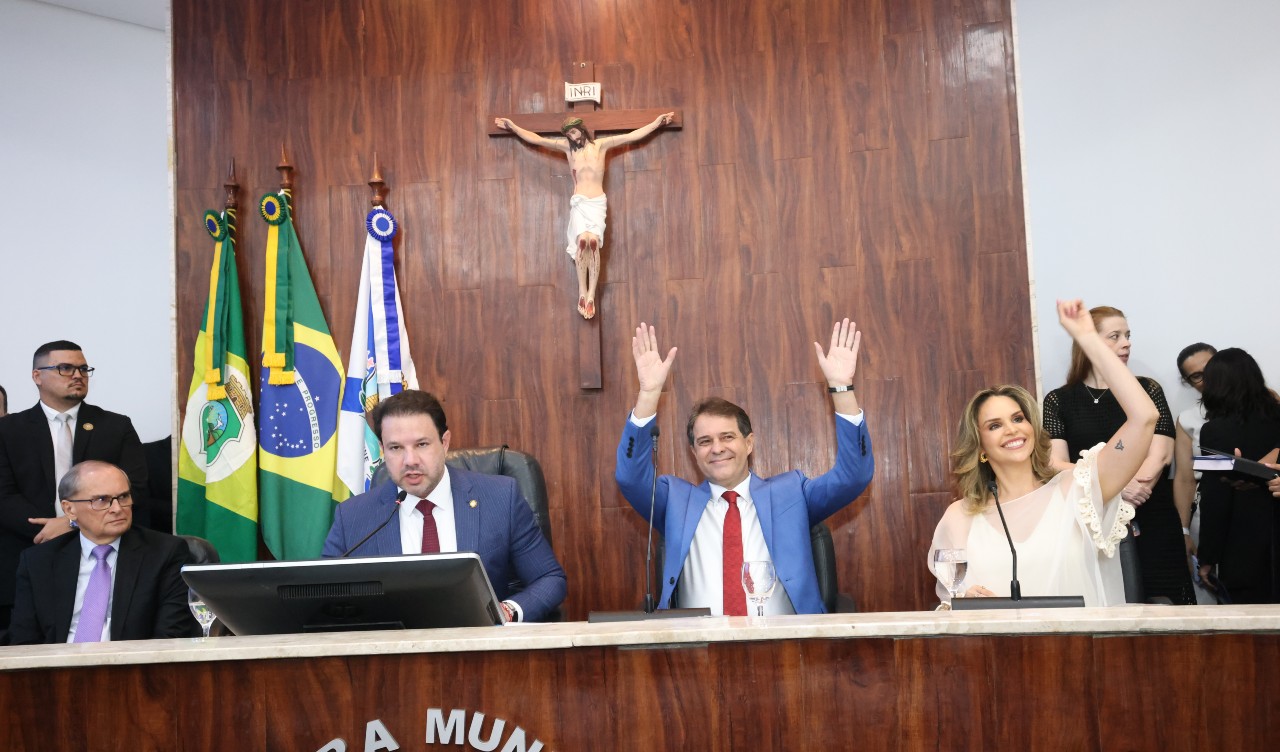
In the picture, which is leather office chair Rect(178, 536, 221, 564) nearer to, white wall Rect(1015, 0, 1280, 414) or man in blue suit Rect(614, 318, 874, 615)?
man in blue suit Rect(614, 318, 874, 615)

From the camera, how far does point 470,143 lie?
4562 mm

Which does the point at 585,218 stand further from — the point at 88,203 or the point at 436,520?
the point at 88,203

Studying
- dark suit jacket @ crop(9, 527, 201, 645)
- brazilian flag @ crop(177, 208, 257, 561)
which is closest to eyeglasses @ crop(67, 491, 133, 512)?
dark suit jacket @ crop(9, 527, 201, 645)

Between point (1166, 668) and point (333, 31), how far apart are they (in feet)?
13.4

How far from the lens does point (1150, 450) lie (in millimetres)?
4066

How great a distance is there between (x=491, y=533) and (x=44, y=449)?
2.12m

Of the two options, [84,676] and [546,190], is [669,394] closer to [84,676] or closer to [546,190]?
[546,190]

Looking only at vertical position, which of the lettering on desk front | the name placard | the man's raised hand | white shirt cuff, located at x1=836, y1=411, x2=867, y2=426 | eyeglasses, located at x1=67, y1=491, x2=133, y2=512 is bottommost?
the lettering on desk front

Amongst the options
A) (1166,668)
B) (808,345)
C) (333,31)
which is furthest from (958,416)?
(333,31)

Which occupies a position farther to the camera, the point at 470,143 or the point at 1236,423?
the point at 470,143

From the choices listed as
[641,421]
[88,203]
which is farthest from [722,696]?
[88,203]

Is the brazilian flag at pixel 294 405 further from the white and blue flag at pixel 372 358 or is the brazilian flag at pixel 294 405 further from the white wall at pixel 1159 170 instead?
the white wall at pixel 1159 170

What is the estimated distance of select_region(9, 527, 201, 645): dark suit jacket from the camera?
320 centimetres

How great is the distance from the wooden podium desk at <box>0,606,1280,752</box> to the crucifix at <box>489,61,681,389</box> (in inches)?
103
